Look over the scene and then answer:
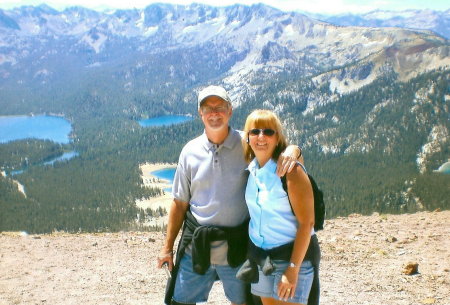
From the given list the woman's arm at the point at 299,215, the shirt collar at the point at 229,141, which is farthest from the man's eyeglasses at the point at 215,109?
the woman's arm at the point at 299,215

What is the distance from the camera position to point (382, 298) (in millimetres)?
12977

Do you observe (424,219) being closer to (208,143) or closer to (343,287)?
(343,287)

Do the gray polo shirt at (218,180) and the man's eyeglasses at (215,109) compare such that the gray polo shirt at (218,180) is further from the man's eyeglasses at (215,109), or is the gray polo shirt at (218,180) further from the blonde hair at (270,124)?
the blonde hair at (270,124)

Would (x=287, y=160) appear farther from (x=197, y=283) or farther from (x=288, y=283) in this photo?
(x=197, y=283)

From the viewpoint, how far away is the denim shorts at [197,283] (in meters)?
8.83

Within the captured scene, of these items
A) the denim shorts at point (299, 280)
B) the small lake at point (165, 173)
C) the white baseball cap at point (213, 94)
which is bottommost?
the small lake at point (165, 173)

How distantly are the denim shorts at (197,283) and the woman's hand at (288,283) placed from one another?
1.29 m

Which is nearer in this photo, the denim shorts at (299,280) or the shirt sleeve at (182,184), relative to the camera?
the denim shorts at (299,280)

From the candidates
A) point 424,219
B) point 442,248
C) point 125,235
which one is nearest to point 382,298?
point 442,248

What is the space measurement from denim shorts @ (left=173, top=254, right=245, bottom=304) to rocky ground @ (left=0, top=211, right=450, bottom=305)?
15.7 ft

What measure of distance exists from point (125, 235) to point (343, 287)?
42.9 feet

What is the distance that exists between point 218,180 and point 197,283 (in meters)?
2.25

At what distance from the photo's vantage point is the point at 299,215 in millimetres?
7387

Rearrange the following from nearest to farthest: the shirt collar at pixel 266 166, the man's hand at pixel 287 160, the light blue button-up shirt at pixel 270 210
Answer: the man's hand at pixel 287 160
the light blue button-up shirt at pixel 270 210
the shirt collar at pixel 266 166
